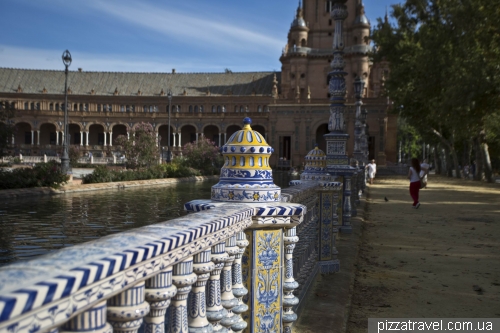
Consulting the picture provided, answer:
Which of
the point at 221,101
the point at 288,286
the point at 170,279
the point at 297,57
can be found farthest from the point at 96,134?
the point at 170,279

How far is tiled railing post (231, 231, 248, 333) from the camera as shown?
286cm

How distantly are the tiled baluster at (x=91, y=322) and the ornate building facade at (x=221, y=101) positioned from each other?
58871 millimetres

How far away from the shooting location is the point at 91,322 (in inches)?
58.4

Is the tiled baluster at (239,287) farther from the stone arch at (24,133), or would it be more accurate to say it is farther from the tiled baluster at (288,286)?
the stone arch at (24,133)

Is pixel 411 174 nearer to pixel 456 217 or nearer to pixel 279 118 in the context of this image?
pixel 456 217

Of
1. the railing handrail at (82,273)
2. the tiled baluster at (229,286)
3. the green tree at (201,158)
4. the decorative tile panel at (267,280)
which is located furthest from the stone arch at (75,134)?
the railing handrail at (82,273)

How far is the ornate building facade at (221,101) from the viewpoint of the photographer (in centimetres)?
6269

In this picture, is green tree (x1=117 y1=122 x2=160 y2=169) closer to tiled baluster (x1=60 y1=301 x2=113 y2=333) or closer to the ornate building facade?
the ornate building facade

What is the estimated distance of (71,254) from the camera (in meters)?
1.56

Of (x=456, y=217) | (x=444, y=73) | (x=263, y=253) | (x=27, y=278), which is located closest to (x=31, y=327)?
(x=27, y=278)

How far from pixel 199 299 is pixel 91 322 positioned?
35.3 inches

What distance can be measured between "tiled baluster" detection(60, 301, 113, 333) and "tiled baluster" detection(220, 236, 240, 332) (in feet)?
3.95

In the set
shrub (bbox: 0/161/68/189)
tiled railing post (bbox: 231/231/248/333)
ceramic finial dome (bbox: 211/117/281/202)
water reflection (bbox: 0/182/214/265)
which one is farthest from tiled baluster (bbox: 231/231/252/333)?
shrub (bbox: 0/161/68/189)

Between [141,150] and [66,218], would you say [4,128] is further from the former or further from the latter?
[141,150]
